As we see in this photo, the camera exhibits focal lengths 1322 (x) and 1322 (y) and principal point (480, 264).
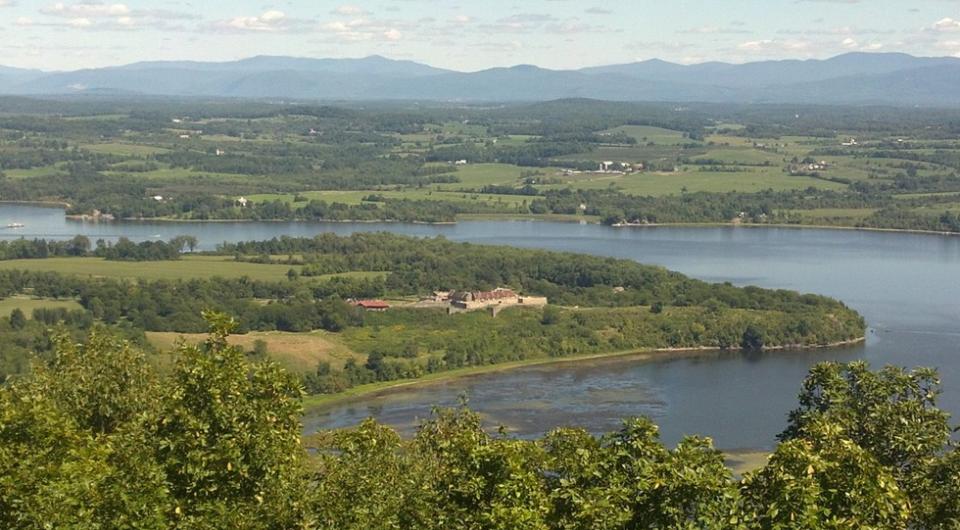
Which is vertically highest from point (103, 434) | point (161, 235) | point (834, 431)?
point (834, 431)

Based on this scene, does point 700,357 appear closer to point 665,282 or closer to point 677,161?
point 665,282

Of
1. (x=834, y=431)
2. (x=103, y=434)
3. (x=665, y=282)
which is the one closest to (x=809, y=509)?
(x=834, y=431)

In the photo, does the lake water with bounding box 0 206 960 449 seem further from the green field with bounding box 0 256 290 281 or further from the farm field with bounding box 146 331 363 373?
the green field with bounding box 0 256 290 281

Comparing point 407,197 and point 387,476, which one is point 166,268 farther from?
point 387,476

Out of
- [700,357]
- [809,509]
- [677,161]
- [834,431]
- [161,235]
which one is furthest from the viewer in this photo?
[677,161]

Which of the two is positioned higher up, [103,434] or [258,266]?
[103,434]

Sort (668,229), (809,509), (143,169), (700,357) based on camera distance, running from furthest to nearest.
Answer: (143,169), (668,229), (700,357), (809,509)

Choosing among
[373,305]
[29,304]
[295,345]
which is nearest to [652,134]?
[373,305]
